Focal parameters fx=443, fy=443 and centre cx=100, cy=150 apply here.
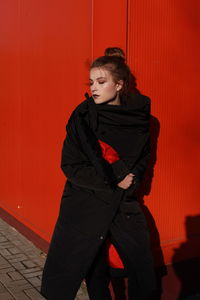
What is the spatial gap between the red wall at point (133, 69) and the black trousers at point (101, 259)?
36.6 inches

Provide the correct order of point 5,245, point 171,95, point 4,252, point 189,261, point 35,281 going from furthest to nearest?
1. point 5,245
2. point 4,252
3. point 189,261
4. point 35,281
5. point 171,95

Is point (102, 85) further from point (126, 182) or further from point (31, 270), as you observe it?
point (31, 270)

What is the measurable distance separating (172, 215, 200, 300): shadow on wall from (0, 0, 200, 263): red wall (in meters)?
0.04

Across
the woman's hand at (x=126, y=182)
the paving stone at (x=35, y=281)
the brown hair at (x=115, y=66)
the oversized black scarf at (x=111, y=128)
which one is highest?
the brown hair at (x=115, y=66)

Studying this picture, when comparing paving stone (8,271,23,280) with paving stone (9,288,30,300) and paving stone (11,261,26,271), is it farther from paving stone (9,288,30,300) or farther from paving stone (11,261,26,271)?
paving stone (9,288,30,300)

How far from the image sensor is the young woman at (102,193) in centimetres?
263

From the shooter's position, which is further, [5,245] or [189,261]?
[5,245]

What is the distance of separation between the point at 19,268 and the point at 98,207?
70.0 inches

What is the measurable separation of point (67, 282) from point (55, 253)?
0.62 ft

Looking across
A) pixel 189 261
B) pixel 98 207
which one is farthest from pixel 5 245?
pixel 98 207

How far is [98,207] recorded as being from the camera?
2.64 m

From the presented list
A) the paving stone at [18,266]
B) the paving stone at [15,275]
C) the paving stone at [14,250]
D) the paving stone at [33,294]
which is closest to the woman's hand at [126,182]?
the paving stone at [33,294]

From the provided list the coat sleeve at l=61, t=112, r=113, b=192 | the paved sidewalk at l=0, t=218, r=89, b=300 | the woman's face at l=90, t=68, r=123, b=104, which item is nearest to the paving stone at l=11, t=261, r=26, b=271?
the paved sidewalk at l=0, t=218, r=89, b=300

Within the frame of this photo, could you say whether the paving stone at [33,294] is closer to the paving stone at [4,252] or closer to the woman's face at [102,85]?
the paving stone at [4,252]
